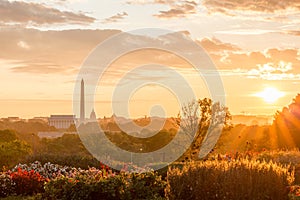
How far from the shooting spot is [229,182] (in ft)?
38.2

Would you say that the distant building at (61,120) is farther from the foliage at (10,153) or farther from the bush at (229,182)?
the bush at (229,182)

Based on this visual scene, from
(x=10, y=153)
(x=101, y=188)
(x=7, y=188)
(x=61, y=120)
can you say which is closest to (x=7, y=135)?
(x=10, y=153)

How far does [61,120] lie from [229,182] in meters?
159

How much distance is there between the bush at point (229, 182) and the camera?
1169cm

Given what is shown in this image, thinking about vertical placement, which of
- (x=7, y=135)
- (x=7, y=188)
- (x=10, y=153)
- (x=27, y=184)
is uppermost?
(x=7, y=135)

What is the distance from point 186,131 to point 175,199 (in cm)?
2420

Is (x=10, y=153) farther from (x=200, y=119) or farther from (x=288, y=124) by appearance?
(x=288, y=124)

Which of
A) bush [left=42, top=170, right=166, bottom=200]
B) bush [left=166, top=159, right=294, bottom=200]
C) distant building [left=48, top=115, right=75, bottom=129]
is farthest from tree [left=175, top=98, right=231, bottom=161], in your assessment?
distant building [left=48, top=115, right=75, bottom=129]

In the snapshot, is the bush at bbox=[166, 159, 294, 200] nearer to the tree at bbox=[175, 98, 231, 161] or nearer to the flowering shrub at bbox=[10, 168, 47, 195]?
the flowering shrub at bbox=[10, 168, 47, 195]

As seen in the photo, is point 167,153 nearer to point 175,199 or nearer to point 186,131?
point 186,131

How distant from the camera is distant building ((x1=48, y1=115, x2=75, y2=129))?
160m

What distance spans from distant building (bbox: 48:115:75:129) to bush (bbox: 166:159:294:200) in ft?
485

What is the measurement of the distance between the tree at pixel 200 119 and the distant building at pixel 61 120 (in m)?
124

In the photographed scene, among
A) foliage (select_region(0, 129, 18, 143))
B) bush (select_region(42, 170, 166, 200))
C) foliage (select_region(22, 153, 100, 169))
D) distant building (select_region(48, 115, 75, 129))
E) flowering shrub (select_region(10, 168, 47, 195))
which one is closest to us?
bush (select_region(42, 170, 166, 200))
